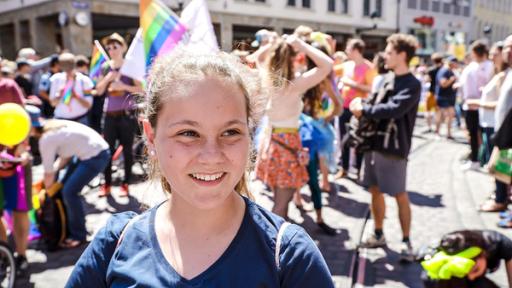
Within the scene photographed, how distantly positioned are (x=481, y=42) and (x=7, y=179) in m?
7.31

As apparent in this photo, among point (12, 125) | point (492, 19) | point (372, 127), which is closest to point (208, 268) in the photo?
point (12, 125)

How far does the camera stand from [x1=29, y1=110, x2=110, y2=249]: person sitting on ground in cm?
448

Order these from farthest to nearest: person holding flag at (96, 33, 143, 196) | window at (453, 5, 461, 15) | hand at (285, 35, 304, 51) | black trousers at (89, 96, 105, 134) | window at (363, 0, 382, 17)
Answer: window at (453, 5, 461, 15)
window at (363, 0, 382, 17)
black trousers at (89, 96, 105, 134)
person holding flag at (96, 33, 143, 196)
hand at (285, 35, 304, 51)

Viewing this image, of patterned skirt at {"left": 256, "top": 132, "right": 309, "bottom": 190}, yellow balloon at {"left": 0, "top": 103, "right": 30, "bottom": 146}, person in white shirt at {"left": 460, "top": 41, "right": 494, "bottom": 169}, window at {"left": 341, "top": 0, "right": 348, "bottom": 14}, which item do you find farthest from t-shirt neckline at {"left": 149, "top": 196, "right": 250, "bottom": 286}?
window at {"left": 341, "top": 0, "right": 348, "bottom": 14}

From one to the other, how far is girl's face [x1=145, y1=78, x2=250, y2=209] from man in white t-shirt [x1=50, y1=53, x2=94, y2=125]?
610 centimetres

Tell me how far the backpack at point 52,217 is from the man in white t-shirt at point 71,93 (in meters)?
2.48

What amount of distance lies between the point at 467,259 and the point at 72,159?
3787mm

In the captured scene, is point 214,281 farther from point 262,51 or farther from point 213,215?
point 262,51

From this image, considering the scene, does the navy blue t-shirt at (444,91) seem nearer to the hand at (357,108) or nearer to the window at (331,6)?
the hand at (357,108)

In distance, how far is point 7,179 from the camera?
400 cm

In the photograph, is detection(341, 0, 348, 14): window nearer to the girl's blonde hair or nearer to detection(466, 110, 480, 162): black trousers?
detection(466, 110, 480, 162): black trousers

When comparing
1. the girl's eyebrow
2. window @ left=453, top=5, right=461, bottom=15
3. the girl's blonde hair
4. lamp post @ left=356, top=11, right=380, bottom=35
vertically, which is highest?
window @ left=453, top=5, right=461, bottom=15

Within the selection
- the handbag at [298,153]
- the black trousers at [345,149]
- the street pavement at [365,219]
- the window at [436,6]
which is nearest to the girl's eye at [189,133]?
the street pavement at [365,219]

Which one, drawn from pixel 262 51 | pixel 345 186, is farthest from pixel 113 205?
pixel 345 186
